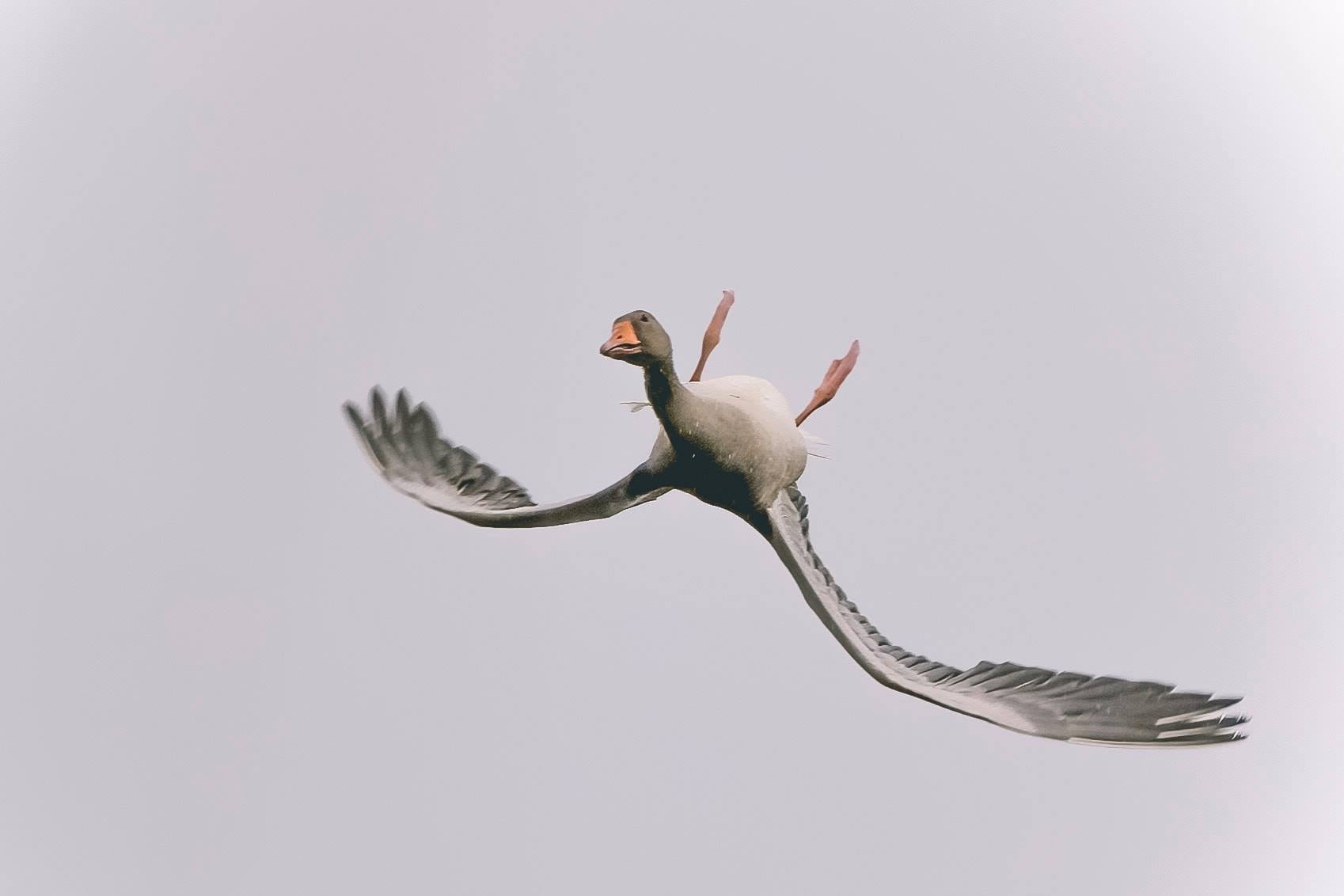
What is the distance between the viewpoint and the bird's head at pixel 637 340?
812 centimetres

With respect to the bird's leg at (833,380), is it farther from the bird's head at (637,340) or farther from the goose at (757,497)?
→ the bird's head at (637,340)

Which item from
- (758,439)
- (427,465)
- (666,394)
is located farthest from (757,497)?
(427,465)

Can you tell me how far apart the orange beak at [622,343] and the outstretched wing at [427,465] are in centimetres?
174

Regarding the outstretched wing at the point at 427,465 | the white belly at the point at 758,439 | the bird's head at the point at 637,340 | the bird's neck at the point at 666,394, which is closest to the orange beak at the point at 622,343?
the bird's head at the point at 637,340

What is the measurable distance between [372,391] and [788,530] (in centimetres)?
229

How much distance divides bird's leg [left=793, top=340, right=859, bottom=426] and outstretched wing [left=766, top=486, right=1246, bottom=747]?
85 cm

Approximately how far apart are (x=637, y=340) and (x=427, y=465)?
2.21 m

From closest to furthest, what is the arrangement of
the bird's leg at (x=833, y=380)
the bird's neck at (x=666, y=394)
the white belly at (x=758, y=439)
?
1. the bird's neck at (x=666, y=394)
2. the white belly at (x=758, y=439)
3. the bird's leg at (x=833, y=380)

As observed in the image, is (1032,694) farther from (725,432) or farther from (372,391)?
(372,391)

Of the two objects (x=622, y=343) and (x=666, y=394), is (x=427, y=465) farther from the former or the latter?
(x=622, y=343)

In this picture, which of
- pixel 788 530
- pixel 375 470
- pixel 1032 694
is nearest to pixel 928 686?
pixel 1032 694

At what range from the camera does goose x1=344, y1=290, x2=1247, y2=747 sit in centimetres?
818

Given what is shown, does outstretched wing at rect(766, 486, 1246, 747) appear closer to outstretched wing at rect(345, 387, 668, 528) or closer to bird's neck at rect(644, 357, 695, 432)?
bird's neck at rect(644, 357, 695, 432)

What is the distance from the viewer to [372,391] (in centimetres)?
1001
